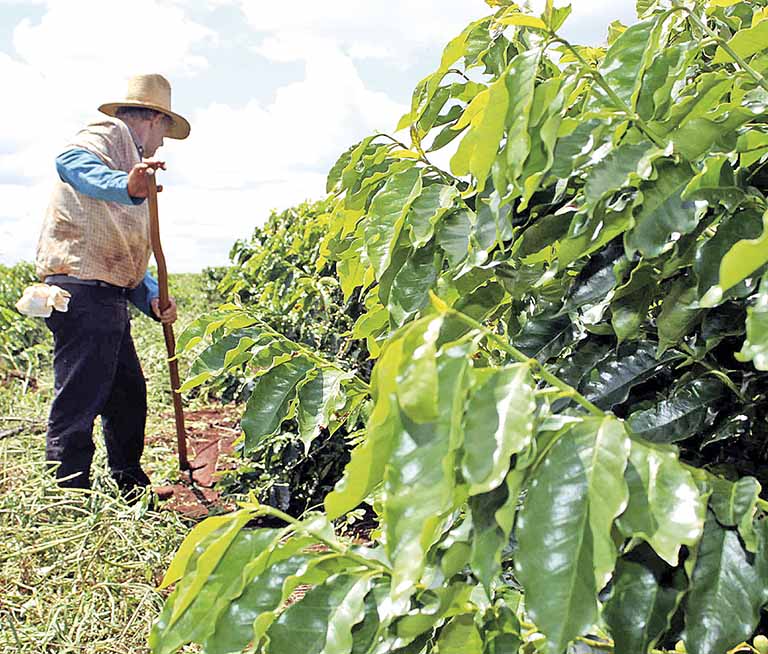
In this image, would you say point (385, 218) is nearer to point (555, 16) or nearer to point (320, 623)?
point (555, 16)

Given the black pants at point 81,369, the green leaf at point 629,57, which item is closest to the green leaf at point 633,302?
the green leaf at point 629,57

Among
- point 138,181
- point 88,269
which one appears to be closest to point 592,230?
point 138,181

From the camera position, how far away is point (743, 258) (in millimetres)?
832

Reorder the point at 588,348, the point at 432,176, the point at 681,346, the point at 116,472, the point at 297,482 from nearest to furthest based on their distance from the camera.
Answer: the point at 681,346, the point at 588,348, the point at 432,176, the point at 297,482, the point at 116,472

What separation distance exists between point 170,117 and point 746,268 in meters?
5.12

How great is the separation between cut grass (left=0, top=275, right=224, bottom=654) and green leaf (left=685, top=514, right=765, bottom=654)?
2.64m

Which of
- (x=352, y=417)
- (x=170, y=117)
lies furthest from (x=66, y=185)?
(x=352, y=417)

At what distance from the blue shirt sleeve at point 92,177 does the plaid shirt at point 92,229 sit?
122mm

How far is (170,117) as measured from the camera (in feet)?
18.1

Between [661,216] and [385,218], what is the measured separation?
414mm

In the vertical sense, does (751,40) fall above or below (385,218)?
above

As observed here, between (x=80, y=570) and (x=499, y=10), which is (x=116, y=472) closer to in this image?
(x=80, y=570)

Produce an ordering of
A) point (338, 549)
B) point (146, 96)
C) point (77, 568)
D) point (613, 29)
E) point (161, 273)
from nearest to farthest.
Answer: point (338, 549)
point (613, 29)
point (77, 568)
point (161, 273)
point (146, 96)

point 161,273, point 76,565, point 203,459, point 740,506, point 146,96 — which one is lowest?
point 203,459
